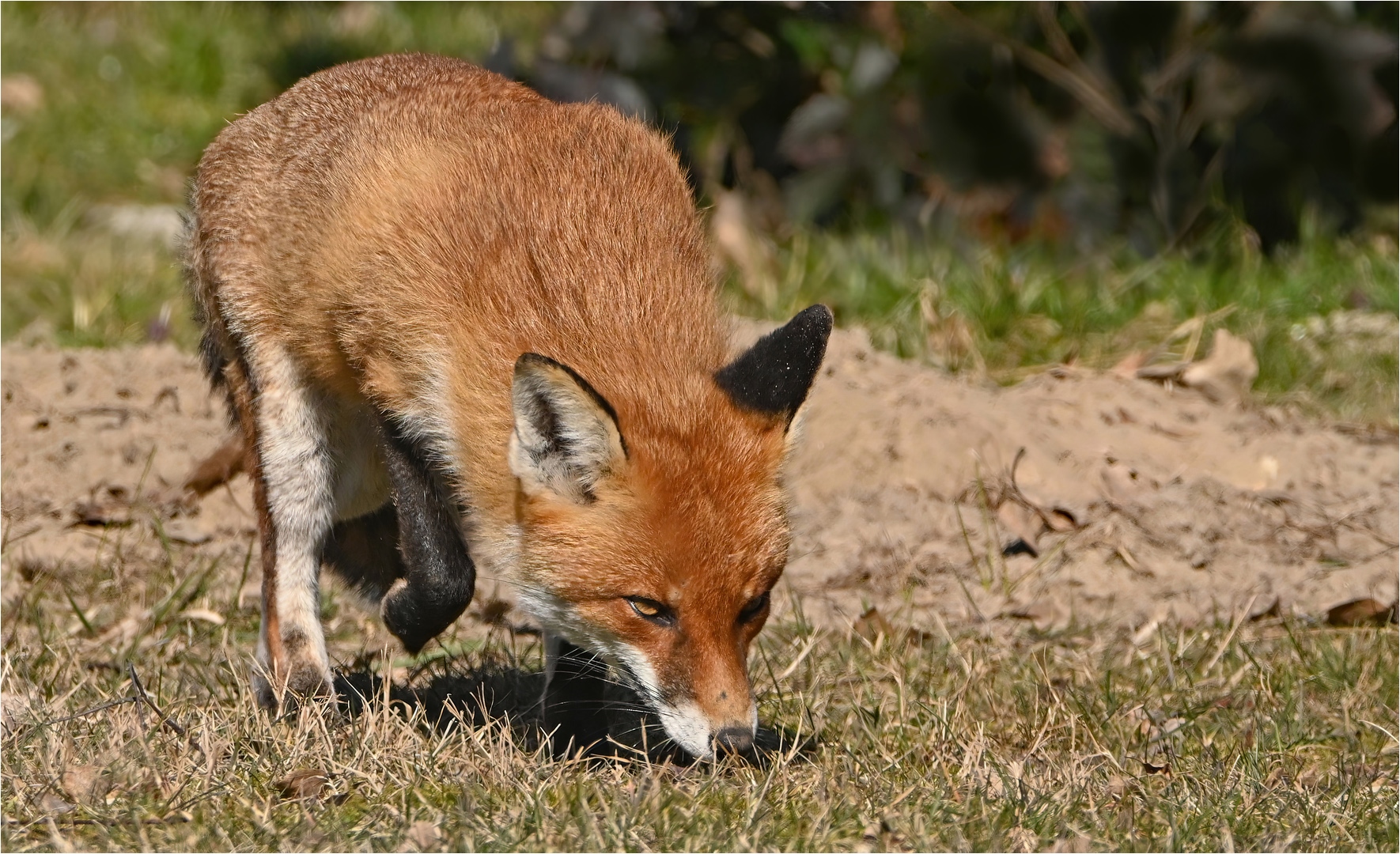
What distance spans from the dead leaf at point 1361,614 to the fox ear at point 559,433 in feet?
11.0

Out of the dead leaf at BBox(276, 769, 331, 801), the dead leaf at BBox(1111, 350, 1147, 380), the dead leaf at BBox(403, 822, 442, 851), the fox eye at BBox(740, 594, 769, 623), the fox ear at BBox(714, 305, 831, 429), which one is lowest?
the dead leaf at BBox(1111, 350, 1147, 380)

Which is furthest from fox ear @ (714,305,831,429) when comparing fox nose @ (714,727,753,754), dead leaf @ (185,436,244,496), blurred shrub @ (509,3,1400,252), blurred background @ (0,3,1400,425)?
blurred shrub @ (509,3,1400,252)

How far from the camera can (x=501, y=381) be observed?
4180mm

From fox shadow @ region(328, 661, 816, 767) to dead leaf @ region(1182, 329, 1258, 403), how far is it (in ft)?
12.1

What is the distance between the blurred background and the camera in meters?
8.40

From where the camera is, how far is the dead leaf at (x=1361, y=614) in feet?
19.1

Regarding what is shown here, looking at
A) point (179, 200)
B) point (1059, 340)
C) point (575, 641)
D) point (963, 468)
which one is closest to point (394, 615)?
point (575, 641)

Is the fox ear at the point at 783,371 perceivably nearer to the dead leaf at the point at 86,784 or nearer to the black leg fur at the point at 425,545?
the black leg fur at the point at 425,545

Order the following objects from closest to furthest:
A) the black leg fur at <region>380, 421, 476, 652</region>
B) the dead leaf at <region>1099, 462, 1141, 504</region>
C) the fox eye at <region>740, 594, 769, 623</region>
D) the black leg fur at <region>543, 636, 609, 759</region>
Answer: the fox eye at <region>740, 594, 769, 623</region> → the black leg fur at <region>380, 421, 476, 652</region> → the black leg fur at <region>543, 636, 609, 759</region> → the dead leaf at <region>1099, 462, 1141, 504</region>

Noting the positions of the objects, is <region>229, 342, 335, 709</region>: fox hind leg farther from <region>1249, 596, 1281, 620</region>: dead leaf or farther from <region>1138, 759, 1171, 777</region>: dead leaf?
<region>1249, 596, 1281, 620</region>: dead leaf

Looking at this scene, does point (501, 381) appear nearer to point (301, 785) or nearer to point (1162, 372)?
point (301, 785)

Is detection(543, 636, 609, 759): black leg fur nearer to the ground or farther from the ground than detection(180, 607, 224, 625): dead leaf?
nearer to the ground

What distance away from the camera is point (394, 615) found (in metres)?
4.80

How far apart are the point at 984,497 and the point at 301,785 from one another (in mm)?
3378
